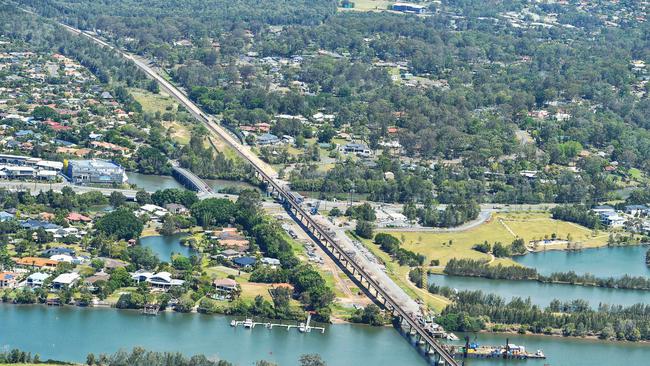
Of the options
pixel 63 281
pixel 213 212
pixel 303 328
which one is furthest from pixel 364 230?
pixel 63 281

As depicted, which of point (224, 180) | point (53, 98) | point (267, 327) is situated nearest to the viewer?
point (267, 327)

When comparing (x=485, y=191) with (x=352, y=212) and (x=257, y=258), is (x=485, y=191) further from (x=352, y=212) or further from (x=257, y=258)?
(x=257, y=258)

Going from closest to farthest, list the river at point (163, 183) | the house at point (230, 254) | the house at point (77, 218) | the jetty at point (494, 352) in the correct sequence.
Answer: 1. the jetty at point (494, 352)
2. the house at point (230, 254)
3. the house at point (77, 218)
4. the river at point (163, 183)

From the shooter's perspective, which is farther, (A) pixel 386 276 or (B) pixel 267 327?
(A) pixel 386 276

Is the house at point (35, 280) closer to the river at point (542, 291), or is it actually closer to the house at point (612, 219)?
the river at point (542, 291)

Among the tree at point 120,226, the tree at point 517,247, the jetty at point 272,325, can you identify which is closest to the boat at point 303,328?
the jetty at point 272,325

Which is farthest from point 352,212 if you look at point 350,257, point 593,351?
point 593,351
